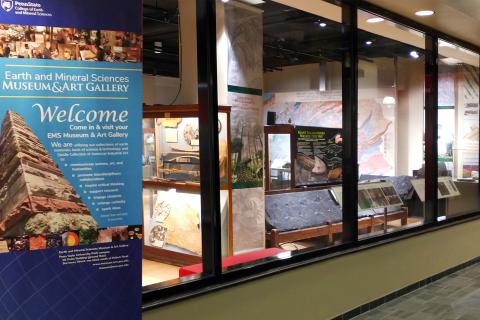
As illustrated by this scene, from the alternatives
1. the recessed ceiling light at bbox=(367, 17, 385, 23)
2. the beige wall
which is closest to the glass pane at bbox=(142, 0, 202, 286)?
the beige wall

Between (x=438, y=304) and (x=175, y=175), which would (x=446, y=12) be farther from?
(x=175, y=175)

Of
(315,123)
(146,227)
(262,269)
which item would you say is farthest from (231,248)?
(315,123)

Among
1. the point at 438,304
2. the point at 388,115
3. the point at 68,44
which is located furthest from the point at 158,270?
the point at 388,115

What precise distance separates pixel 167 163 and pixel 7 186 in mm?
3931

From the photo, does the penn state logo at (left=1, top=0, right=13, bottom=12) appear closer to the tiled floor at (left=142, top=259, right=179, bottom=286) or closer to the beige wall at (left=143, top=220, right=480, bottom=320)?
the beige wall at (left=143, top=220, right=480, bottom=320)

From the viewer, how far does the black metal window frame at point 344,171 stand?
3406 mm

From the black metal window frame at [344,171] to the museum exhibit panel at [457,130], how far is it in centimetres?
39

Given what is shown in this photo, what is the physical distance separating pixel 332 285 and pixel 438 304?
1303mm

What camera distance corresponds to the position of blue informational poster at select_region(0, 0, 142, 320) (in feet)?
6.81

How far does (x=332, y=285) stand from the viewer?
4.32m

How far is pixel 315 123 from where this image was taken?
11742mm

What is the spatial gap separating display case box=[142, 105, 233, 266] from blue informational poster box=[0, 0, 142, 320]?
295 centimetres

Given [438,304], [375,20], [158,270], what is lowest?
[438,304]

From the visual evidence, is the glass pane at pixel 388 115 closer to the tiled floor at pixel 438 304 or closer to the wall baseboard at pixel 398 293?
the wall baseboard at pixel 398 293
